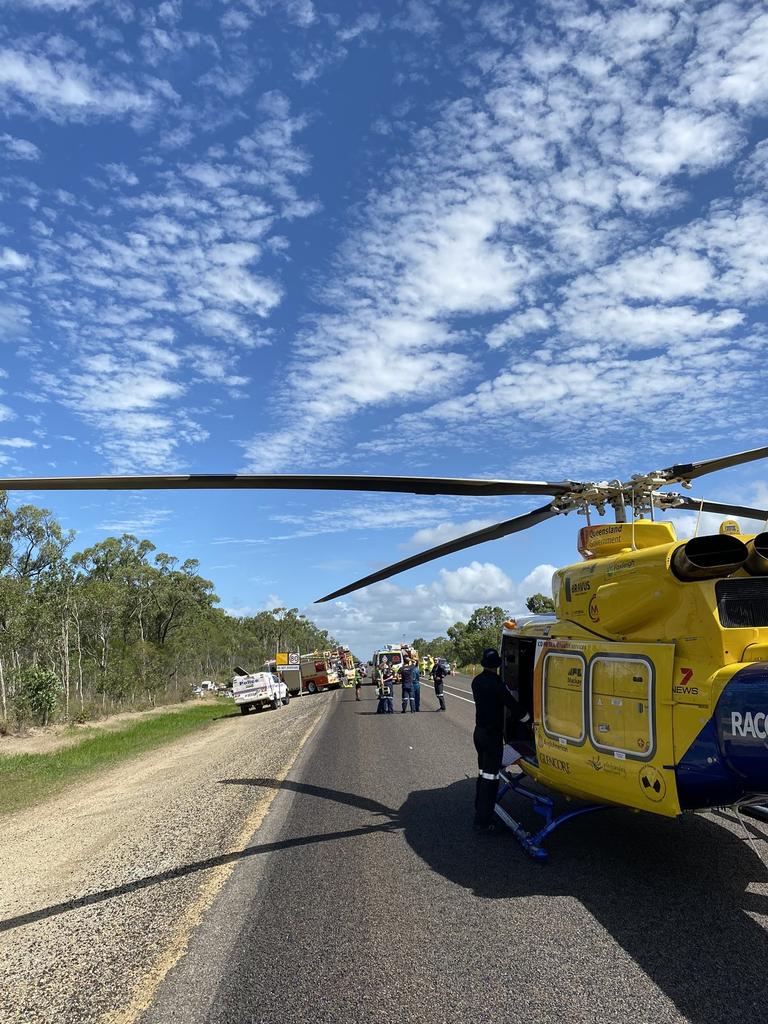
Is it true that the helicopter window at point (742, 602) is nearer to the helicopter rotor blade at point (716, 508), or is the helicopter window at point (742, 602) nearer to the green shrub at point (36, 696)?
the helicopter rotor blade at point (716, 508)

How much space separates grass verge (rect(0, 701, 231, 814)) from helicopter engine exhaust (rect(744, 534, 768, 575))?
12335 millimetres

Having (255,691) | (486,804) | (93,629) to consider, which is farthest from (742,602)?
(93,629)

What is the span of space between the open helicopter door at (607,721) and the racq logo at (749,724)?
1.67ft

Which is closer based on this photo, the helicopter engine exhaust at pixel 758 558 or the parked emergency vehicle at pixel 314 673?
the helicopter engine exhaust at pixel 758 558

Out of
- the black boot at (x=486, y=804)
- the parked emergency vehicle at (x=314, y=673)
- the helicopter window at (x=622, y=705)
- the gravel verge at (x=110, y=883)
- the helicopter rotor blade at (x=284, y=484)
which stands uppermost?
the helicopter rotor blade at (x=284, y=484)

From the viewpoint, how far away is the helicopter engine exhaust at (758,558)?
4734mm

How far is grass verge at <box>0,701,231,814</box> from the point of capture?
12.5 m

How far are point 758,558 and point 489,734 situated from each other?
349 cm

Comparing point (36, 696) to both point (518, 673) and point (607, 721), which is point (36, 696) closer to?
point (518, 673)

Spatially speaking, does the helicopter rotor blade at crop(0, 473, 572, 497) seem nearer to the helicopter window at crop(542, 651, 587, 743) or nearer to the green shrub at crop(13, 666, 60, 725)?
the helicopter window at crop(542, 651, 587, 743)

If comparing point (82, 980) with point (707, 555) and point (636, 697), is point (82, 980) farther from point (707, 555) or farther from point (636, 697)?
point (707, 555)

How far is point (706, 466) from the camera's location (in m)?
5.82

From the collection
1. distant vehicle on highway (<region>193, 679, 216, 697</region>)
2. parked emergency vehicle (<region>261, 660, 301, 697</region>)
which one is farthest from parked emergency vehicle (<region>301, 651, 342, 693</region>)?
distant vehicle on highway (<region>193, 679, 216, 697</region>)

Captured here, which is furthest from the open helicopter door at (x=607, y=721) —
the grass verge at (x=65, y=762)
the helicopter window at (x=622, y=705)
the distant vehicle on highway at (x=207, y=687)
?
the distant vehicle on highway at (x=207, y=687)
